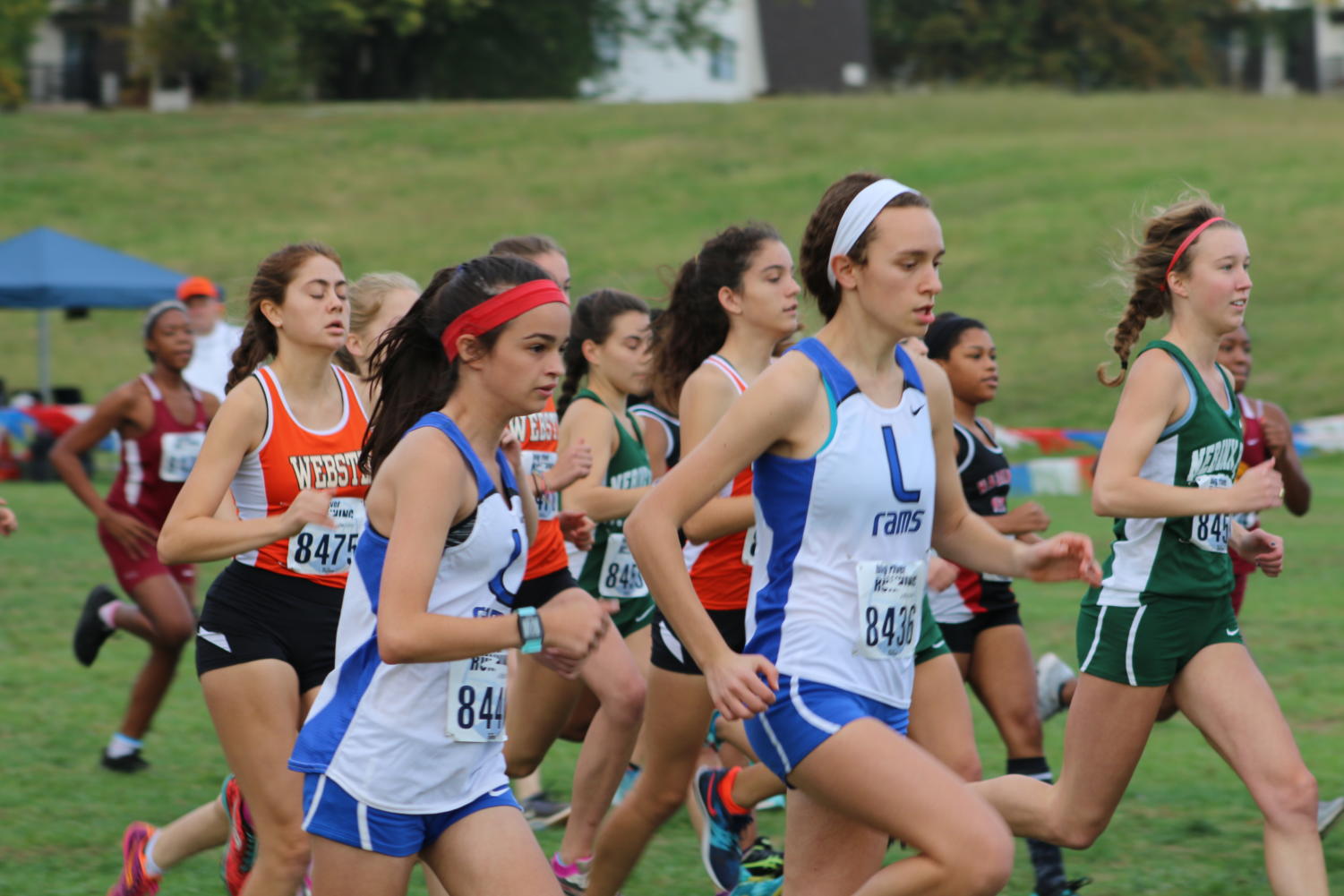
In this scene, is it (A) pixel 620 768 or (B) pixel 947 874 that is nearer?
(B) pixel 947 874

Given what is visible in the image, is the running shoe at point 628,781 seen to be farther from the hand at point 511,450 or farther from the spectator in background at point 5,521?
the hand at point 511,450

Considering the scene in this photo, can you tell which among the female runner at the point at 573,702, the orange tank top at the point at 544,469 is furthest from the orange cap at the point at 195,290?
the female runner at the point at 573,702

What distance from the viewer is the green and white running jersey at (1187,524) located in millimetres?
4812

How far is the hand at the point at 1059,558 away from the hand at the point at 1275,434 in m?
2.98

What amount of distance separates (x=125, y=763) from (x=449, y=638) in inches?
178

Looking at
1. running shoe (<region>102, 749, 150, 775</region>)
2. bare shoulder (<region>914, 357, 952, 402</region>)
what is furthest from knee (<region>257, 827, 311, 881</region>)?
running shoe (<region>102, 749, 150, 775</region>)

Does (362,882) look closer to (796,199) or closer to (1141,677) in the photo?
(1141,677)

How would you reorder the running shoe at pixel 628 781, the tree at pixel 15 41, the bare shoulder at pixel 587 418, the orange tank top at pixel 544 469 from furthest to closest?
the tree at pixel 15 41 < the running shoe at pixel 628 781 < the bare shoulder at pixel 587 418 < the orange tank top at pixel 544 469

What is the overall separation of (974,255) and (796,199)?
197 inches

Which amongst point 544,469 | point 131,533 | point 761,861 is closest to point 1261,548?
point 761,861

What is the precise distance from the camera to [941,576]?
16.5 feet

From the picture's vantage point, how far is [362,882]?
3.70 m

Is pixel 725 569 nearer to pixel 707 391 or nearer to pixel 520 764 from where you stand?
pixel 707 391

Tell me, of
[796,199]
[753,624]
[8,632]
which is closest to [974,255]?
[796,199]
